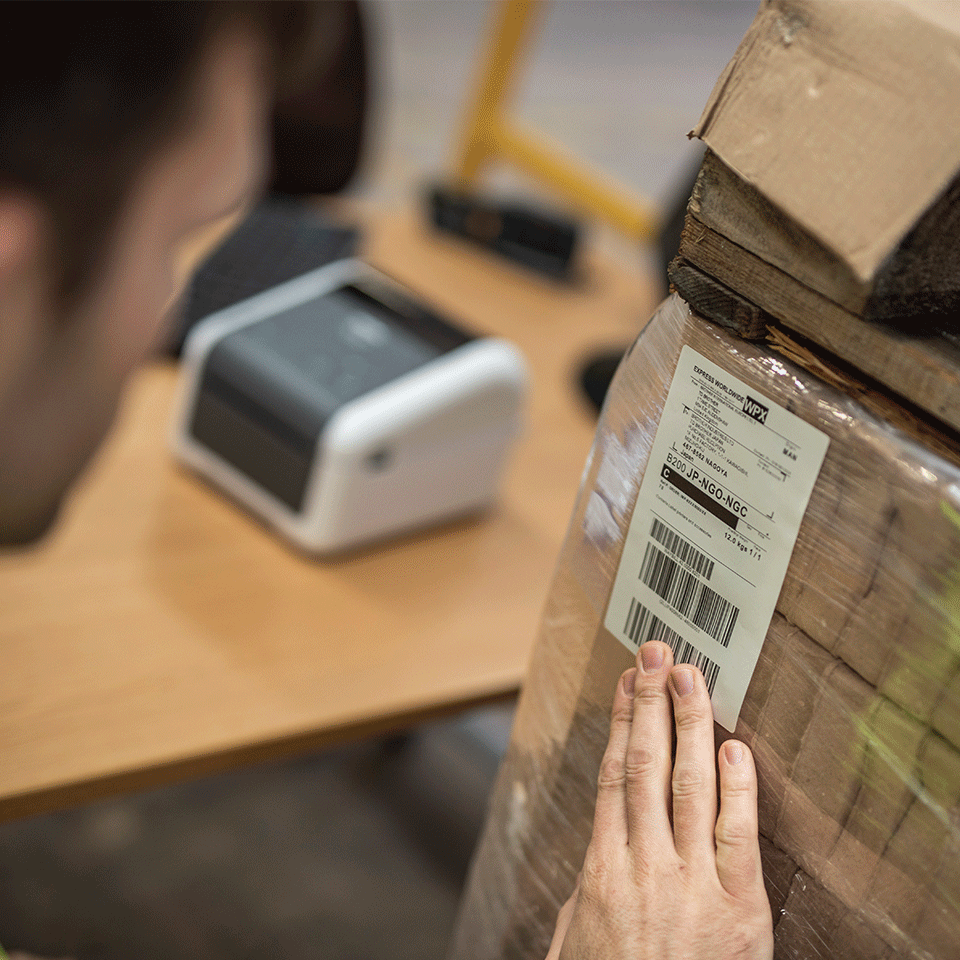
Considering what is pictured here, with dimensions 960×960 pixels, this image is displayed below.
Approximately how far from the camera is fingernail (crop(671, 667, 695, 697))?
0.50 m

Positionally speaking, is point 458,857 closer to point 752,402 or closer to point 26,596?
point 26,596

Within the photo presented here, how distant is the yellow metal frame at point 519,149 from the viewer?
5.88 feet

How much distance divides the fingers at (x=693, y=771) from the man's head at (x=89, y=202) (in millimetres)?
849

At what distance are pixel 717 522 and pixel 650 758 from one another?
0.11 metres

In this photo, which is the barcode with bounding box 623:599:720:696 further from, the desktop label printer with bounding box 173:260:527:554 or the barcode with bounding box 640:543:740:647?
the desktop label printer with bounding box 173:260:527:554

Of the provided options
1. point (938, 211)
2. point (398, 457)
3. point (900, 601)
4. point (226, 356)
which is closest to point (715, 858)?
point (900, 601)

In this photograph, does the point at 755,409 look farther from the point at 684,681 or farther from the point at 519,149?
the point at 519,149

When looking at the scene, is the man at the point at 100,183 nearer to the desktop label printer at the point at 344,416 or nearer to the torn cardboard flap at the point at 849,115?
the desktop label printer at the point at 344,416

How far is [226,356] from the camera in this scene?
1.02m

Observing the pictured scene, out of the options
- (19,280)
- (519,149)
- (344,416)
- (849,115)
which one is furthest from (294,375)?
(519,149)

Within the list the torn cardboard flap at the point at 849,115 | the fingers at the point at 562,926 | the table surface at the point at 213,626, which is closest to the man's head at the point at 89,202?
the table surface at the point at 213,626

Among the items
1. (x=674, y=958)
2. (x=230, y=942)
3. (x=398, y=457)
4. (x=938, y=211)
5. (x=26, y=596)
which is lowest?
(x=230, y=942)

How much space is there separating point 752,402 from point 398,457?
58cm

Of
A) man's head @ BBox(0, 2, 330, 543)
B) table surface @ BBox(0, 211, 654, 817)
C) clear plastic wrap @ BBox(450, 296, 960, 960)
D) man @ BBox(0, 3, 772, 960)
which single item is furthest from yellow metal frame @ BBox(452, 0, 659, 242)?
clear plastic wrap @ BBox(450, 296, 960, 960)
